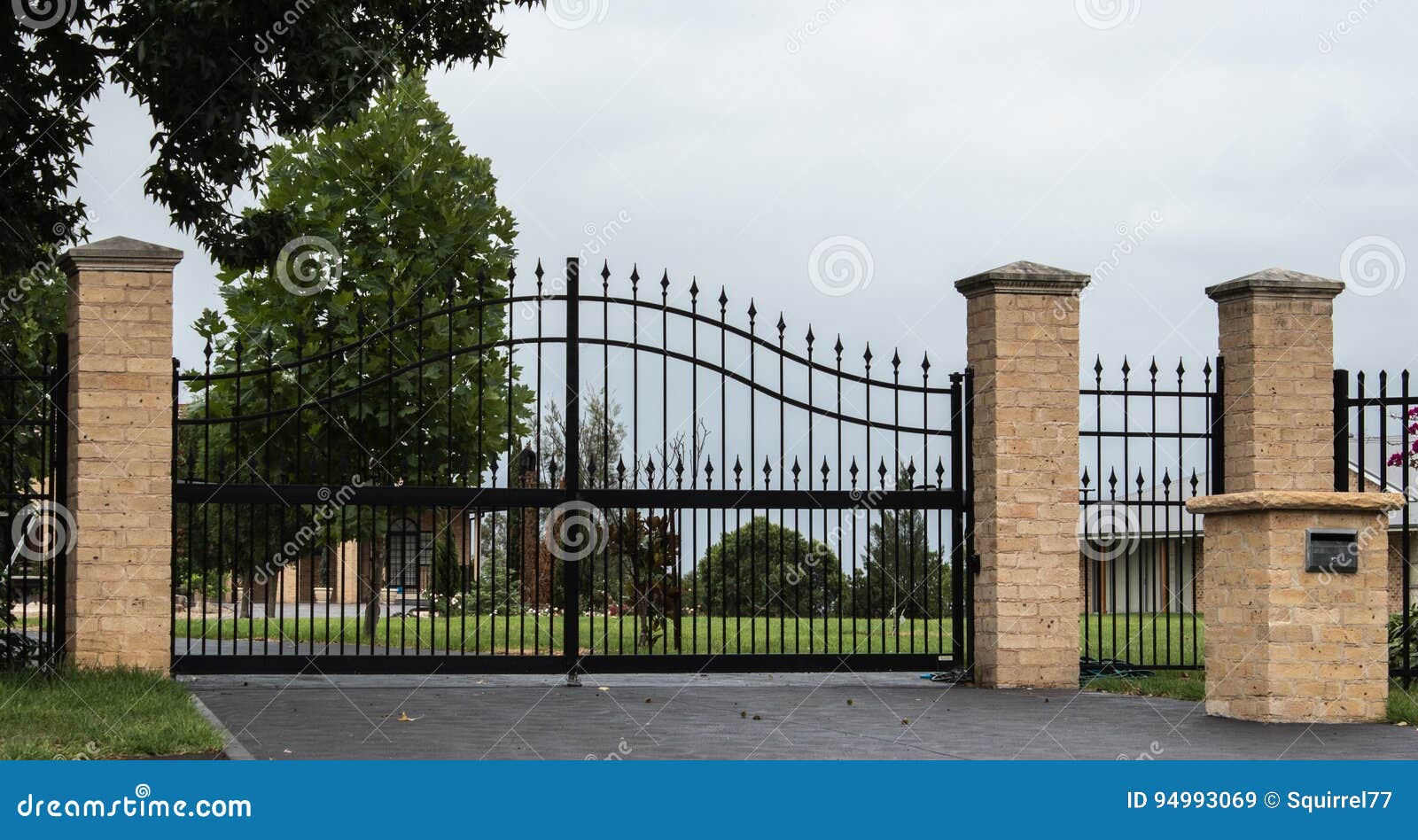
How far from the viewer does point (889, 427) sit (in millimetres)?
11953

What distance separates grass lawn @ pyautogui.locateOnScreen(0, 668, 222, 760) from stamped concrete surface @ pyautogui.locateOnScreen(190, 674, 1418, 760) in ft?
1.10

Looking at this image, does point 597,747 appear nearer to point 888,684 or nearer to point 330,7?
point 888,684

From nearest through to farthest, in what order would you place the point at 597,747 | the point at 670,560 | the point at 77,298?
the point at 597,747, the point at 77,298, the point at 670,560

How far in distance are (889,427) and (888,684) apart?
2.02m

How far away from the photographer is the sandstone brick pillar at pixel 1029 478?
38.9ft

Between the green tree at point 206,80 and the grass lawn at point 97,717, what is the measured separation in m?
3.27

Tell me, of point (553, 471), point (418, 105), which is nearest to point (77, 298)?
point (553, 471)

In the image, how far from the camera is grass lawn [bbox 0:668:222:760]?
300 inches

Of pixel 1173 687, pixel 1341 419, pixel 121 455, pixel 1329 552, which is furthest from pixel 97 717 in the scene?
pixel 1341 419

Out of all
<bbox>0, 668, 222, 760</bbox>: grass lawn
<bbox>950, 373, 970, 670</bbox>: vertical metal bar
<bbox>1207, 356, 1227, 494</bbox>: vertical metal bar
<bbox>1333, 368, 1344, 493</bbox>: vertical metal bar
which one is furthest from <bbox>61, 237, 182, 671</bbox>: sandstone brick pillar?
<bbox>1333, 368, 1344, 493</bbox>: vertical metal bar

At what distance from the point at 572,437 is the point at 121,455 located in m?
3.18

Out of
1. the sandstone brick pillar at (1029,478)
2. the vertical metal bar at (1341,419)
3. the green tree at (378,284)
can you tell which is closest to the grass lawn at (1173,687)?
the sandstone brick pillar at (1029,478)

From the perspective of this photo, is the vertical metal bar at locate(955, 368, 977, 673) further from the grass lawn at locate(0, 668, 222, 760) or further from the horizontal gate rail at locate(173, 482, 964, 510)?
the grass lawn at locate(0, 668, 222, 760)

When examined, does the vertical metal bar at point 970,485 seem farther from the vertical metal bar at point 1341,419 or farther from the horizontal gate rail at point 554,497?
the vertical metal bar at point 1341,419
